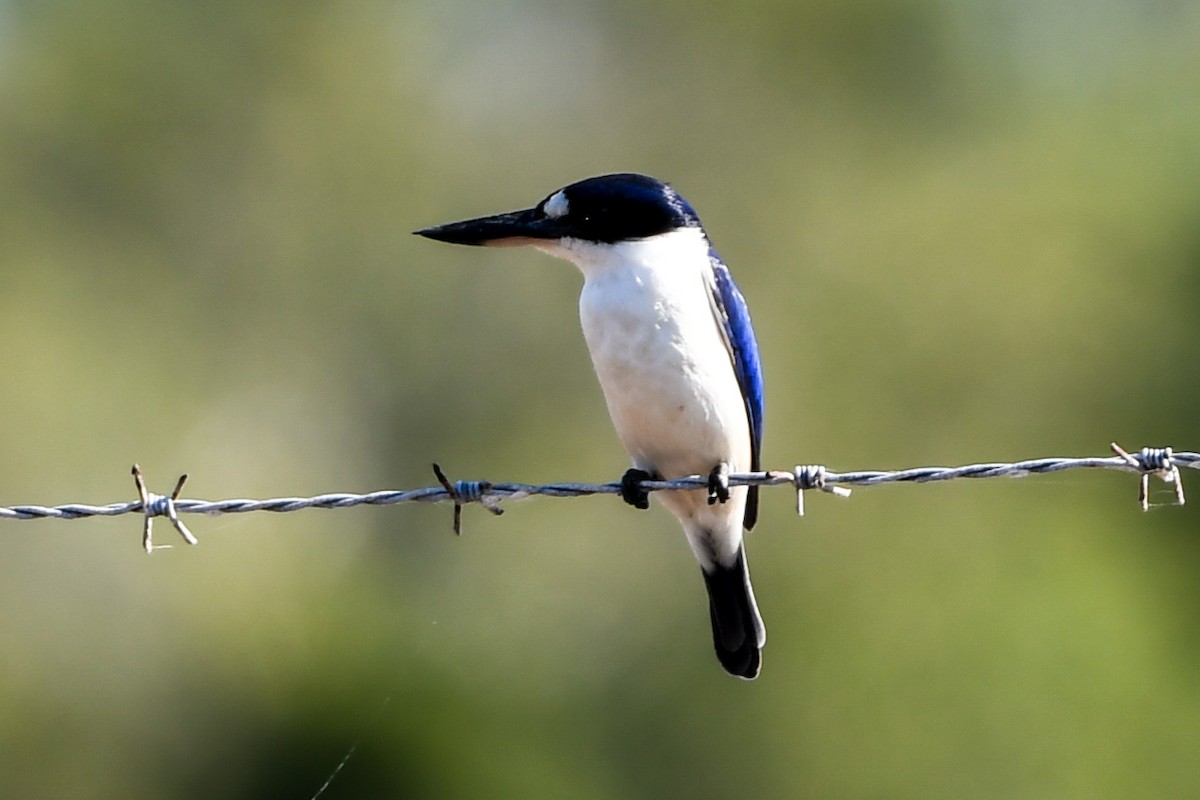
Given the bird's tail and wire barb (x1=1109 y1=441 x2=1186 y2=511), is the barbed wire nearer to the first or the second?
wire barb (x1=1109 y1=441 x2=1186 y2=511)

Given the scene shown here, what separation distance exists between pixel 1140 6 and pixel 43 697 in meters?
22.4

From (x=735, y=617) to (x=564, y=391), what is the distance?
1827cm

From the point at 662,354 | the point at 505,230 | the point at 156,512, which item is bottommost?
the point at 156,512

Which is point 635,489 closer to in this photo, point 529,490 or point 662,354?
point 662,354

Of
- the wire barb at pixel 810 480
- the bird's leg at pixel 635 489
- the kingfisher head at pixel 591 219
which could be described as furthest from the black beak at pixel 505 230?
the wire barb at pixel 810 480

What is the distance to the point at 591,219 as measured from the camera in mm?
6168

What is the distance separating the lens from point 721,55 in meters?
30.2

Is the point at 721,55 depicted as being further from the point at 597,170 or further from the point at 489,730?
the point at 489,730

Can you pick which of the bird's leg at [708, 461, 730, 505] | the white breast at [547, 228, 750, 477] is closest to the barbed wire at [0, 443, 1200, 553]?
the bird's leg at [708, 461, 730, 505]

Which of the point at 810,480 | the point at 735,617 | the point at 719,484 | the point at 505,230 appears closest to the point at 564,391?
the point at 735,617

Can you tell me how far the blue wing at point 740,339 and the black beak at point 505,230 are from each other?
1.77ft

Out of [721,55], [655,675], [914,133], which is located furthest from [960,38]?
[655,675]

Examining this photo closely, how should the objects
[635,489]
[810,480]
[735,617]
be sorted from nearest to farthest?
[810,480] < [635,489] < [735,617]

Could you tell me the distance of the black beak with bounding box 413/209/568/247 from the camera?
6203mm
